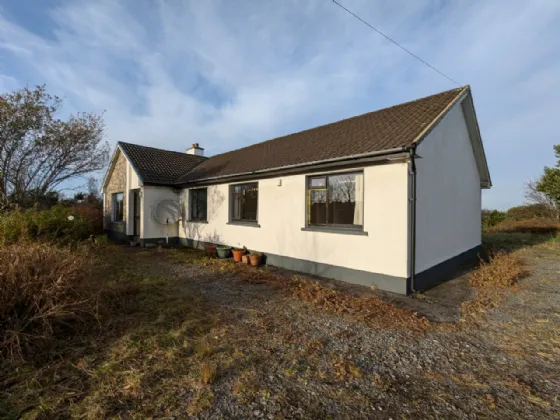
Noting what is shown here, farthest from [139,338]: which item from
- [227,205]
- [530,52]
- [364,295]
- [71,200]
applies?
[71,200]

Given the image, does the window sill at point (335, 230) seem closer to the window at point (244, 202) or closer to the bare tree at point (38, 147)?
the window at point (244, 202)

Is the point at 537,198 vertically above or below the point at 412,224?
above

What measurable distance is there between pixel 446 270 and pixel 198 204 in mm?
10547

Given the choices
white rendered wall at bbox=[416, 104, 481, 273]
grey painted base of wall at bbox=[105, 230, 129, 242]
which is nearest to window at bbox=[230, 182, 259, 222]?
white rendered wall at bbox=[416, 104, 481, 273]

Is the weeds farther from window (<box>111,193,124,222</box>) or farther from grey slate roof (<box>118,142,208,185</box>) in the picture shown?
window (<box>111,193,124,222</box>)

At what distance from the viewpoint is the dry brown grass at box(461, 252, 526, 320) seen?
5.20 m

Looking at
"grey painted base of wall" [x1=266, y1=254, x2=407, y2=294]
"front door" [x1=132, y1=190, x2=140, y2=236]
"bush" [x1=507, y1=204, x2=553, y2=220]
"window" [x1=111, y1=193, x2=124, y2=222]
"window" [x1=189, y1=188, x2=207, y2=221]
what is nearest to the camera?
"grey painted base of wall" [x1=266, y1=254, x2=407, y2=294]

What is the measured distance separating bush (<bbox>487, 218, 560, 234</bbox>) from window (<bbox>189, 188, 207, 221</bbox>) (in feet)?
73.7

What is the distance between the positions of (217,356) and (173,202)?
1138 cm

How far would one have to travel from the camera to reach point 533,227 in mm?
19109

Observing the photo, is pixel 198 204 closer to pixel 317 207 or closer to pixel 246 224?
pixel 246 224

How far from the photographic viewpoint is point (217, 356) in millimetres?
3295

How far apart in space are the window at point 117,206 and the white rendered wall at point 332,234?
7.59 m

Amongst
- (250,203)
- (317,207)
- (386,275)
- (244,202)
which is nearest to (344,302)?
(386,275)
